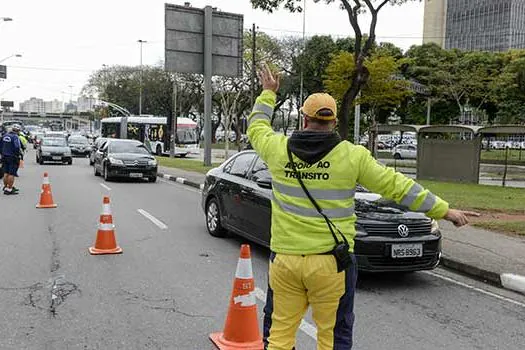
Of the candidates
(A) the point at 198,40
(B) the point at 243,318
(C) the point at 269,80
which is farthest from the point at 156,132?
(C) the point at 269,80

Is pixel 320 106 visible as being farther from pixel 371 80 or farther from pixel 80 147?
pixel 80 147

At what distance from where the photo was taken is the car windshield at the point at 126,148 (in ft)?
65.6

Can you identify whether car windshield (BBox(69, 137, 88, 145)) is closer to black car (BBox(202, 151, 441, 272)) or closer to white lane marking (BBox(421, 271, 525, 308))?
black car (BBox(202, 151, 441, 272))

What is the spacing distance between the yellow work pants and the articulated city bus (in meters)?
41.1

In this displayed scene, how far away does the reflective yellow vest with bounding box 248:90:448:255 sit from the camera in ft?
9.82

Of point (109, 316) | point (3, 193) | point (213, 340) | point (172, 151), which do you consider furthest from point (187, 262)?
point (172, 151)

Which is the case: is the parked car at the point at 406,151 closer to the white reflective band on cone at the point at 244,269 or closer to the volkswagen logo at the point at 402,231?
the volkswagen logo at the point at 402,231

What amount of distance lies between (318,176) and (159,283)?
12.3 ft

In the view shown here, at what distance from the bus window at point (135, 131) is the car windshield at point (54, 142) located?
44.0ft

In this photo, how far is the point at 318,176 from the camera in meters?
2.99

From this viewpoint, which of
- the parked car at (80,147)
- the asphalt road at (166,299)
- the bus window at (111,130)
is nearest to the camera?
the asphalt road at (166,299)

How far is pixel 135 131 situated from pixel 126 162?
2604 centimetres

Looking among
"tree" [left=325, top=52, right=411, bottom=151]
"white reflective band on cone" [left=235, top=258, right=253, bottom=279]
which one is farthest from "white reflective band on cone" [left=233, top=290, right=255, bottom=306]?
"tree" [left=325, top=52, right=411, bottom=151]

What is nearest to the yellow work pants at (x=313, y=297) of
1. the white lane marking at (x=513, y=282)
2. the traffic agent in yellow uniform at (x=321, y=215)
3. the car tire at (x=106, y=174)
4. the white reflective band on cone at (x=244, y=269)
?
the traffic agent in yellow uniform at (x=321, y=215)
